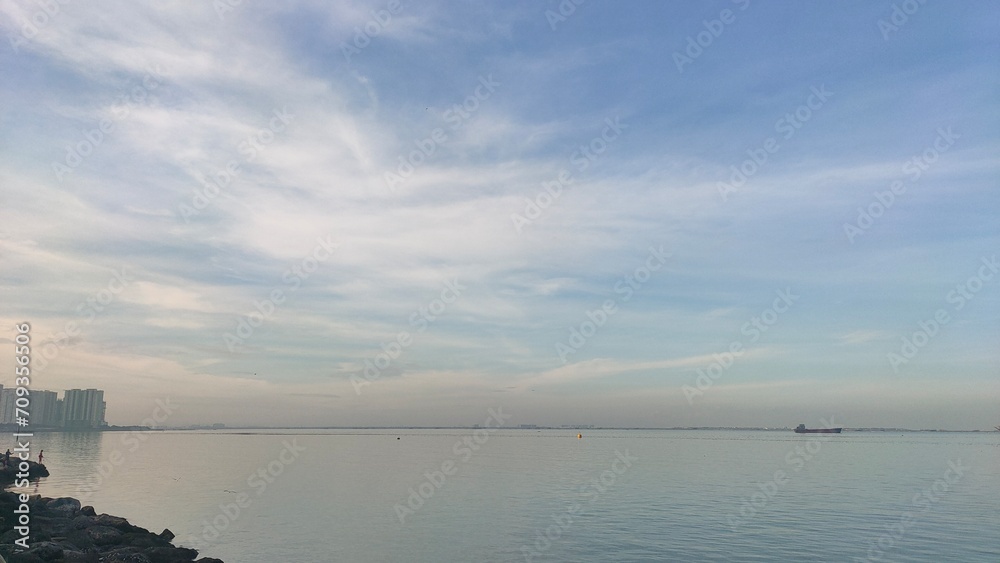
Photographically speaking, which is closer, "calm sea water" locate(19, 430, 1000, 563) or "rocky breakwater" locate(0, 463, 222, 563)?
"rocky breakwater" locate(0, 463, 222, 563)

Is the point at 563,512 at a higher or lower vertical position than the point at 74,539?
higher

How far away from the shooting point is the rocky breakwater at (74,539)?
33469 mm

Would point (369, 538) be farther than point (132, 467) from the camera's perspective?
No

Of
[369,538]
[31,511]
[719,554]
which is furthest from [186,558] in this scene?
[719,554]

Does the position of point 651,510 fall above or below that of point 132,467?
below

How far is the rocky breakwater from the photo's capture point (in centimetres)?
3347

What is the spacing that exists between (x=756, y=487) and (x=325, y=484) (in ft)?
193

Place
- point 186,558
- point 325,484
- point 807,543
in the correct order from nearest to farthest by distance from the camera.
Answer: point 186,558
point 807,543
point 325,484

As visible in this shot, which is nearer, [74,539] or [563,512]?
[74,539]

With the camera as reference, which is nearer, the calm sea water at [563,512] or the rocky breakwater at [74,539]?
the rocky breakwater at [74,539]

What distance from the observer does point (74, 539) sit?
125ft

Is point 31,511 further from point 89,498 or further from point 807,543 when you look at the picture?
point 807,543

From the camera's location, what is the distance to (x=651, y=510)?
5803 centimetres

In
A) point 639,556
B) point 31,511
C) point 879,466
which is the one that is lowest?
point 639,556
